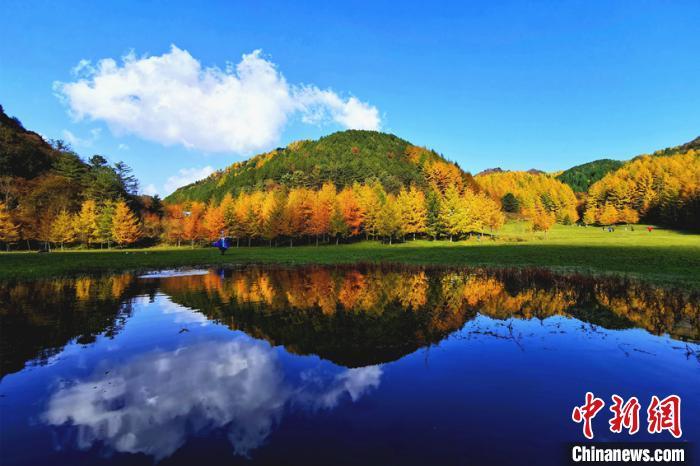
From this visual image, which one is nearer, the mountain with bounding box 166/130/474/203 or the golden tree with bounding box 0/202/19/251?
the golden tree with bounding box 0/202/19/251

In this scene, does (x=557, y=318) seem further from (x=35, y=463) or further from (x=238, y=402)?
(x=35, y=463)

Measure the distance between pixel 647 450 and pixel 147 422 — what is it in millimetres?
8042

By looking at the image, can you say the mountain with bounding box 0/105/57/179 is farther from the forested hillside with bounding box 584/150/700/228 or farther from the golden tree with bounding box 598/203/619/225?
the forested hillside with bounding box 584/150/700/228

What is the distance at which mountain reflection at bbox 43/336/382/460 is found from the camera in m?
5.62

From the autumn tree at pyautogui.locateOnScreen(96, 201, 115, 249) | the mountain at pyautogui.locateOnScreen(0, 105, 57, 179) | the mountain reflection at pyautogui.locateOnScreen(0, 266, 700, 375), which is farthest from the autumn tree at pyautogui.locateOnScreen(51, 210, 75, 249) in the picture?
the mountain reflection at pyautogui.locateOnScreen(0, 266, 700, 375)

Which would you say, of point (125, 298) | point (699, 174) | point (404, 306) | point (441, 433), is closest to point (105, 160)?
point (125, 298)

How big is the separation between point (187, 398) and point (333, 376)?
3002 mm

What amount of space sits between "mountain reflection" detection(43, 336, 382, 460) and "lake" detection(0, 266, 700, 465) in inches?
1.5

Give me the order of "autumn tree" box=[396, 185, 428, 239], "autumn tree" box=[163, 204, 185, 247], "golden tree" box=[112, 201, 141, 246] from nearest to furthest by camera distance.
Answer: "golden tree" box=[112, 201, 141, 246]
"autumn tree" box=[396, 185, 428, 239]
"autumn tree" box=[163, 204, 185, 247]

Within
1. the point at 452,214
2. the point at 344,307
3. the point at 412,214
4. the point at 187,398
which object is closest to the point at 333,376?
the point at 187,398

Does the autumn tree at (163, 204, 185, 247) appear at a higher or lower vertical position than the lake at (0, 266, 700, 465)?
higher

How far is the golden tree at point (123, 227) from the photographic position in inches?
3068

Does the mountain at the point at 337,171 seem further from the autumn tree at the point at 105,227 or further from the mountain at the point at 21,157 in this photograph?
the mountain at the point at 21,157

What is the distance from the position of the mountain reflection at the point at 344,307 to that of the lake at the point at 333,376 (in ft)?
0.40
